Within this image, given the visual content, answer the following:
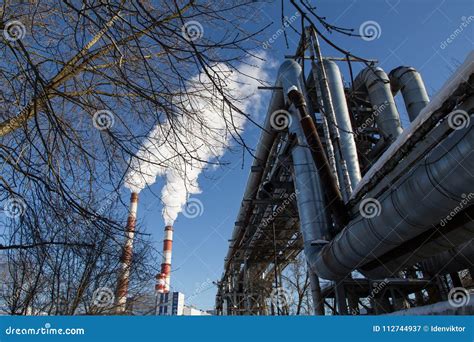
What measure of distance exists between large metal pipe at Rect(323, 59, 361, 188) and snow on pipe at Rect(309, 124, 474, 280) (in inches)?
80.8

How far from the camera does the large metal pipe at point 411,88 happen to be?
9172mm

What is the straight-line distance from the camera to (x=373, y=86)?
970 cm

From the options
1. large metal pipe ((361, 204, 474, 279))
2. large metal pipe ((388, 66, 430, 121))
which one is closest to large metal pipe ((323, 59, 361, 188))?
large metal pipe ((361, 204, 474, 279))

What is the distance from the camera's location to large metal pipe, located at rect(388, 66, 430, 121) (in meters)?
9.17

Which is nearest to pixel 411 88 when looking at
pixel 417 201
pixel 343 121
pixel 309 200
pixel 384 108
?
pixel 384 108

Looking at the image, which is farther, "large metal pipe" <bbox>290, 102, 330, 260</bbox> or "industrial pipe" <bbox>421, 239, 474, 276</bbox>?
"large metal pipe" <bbox>290, 102, 330, 260</bbox>

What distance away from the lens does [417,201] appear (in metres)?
3.94

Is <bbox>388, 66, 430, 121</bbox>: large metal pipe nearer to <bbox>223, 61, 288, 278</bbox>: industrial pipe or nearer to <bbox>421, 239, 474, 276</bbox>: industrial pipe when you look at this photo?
<bbox>223, 61, 288, 278</bbox>: industrial pipe

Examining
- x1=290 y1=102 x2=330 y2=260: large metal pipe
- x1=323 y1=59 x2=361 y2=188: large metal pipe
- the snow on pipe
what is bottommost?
the snow on pipe

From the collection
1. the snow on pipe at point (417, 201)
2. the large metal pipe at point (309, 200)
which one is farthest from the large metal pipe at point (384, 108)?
the snow on pipe at point (417, 201)

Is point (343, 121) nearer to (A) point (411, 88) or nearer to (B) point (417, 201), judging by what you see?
(A) point (411, 88)

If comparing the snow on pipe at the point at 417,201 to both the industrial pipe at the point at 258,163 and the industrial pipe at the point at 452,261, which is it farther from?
the industrial pipe at the point at 258,163

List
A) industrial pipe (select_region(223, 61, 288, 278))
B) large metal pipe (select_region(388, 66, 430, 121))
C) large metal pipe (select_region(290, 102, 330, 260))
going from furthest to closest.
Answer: industrial pipe (select_region(223, 61, 288, 278)), large metal pipe (select_region(388, 66, 430, 121)), large metal pipe (select_region(290, 102, 330, 260))

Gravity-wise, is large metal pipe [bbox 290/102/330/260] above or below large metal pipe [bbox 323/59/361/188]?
below
